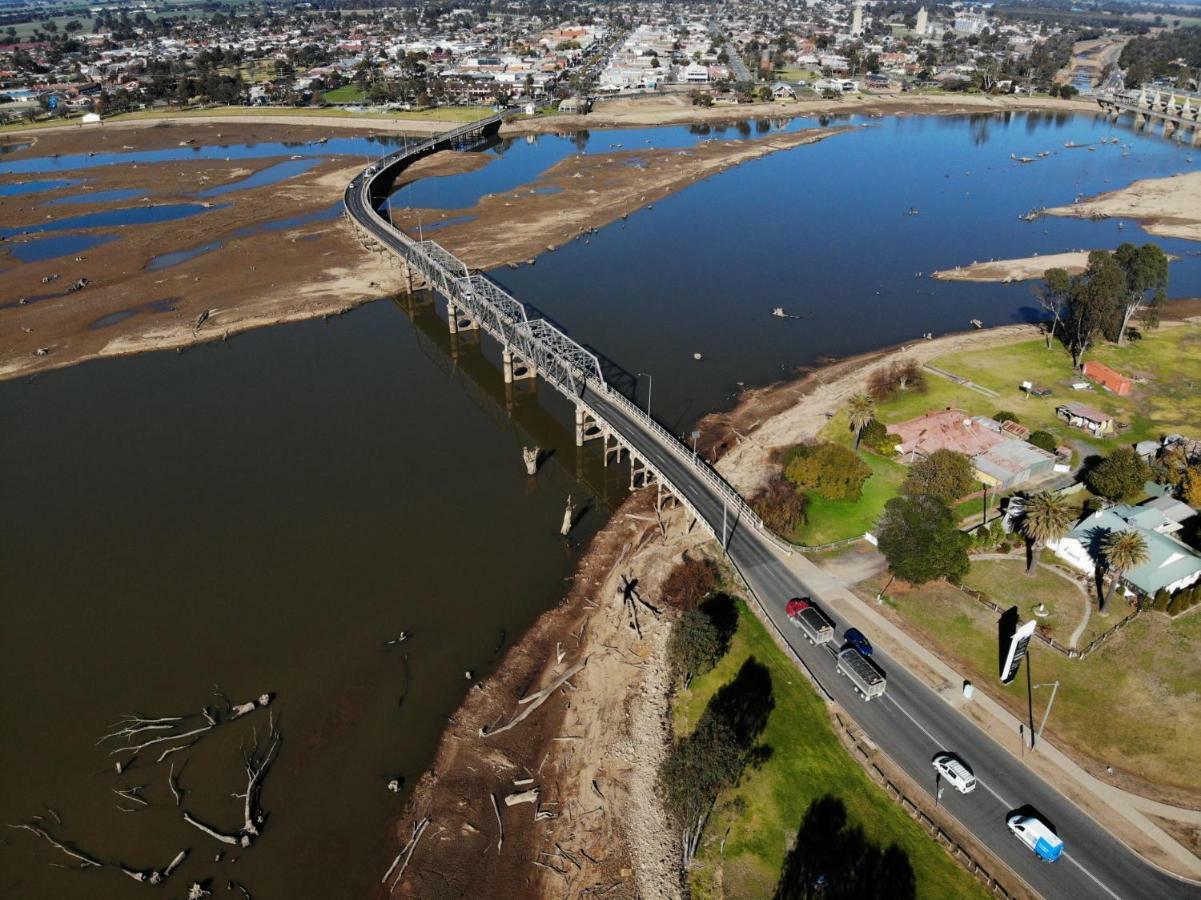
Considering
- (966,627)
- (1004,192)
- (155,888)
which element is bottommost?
(155,888)

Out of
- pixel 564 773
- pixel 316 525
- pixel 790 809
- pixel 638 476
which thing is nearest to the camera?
pixel 790 809

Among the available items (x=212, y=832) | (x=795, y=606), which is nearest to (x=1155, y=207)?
(x=795, y=606)

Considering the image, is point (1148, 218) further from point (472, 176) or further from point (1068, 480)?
point (472, 176)

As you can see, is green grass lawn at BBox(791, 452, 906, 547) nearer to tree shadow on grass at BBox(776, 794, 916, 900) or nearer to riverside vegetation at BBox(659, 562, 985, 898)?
riverside vegetation at BBox(659, 562, 985, 898)

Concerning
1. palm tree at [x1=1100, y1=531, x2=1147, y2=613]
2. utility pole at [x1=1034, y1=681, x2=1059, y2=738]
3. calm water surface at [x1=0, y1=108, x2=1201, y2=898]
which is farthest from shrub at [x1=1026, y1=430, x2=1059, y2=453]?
calm water surface at [x1=0, y1=108, x2=1201, y2=898]

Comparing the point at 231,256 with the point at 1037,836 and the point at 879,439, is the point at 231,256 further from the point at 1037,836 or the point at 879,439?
the point at 1037,836

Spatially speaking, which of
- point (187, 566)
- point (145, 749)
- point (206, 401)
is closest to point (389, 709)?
point (145, 749)
